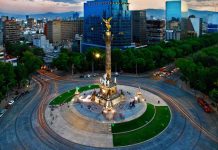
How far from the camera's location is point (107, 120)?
57.8m

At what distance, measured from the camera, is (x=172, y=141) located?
50.4 meters

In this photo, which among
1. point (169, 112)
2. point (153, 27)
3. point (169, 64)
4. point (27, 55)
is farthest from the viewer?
point (153, 27)

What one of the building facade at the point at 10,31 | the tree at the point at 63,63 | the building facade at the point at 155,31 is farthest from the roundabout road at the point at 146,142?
the building facade at the point at 10,31

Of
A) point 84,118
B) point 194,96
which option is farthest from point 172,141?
point 194,96

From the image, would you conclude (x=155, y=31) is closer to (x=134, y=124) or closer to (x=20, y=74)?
(x=20, y=74)

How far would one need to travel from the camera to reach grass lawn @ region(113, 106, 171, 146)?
5047 centimetres

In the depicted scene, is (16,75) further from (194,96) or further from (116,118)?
(194,96)

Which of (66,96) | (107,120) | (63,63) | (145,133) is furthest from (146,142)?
(63,63)

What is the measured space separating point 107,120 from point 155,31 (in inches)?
5119

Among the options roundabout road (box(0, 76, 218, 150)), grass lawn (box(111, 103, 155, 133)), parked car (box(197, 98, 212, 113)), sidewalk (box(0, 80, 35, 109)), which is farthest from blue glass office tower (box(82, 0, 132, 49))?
grass lawn (box(111, 103, 155, 133))

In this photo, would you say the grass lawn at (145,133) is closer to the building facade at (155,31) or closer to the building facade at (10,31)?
the building facade at (155,31)

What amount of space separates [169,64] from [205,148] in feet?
253

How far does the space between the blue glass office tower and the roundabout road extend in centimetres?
7269

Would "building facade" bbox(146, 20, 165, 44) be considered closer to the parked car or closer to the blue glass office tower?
the blue glass office tower
